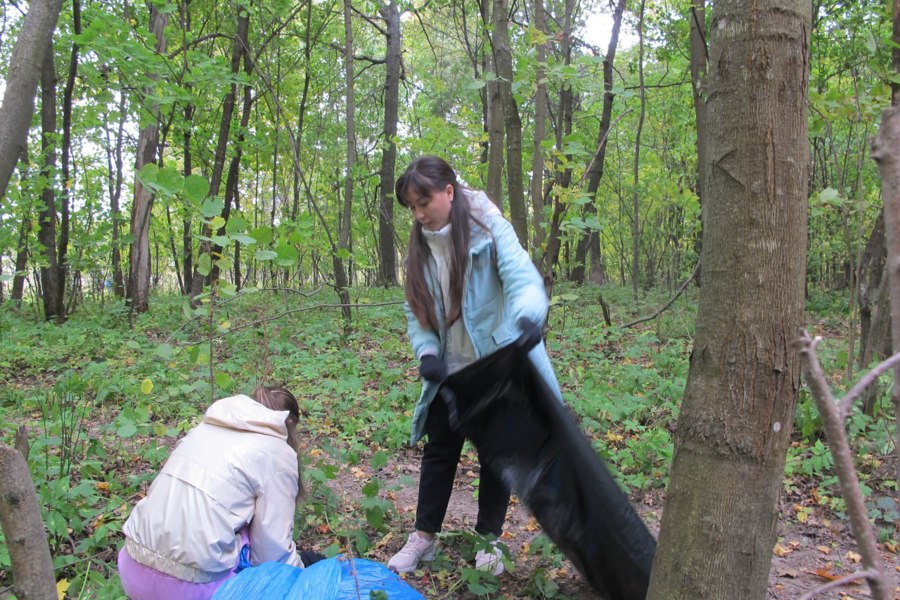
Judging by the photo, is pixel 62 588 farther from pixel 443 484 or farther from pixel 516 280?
pixel 516 280

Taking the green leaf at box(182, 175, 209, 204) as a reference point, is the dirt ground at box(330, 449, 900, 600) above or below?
below

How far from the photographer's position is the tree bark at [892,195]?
71 centimetres

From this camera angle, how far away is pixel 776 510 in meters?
1.35

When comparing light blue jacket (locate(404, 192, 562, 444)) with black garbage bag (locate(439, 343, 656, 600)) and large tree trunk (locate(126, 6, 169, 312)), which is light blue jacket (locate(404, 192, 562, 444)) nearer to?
black garbage bag (locate(439, 343, 656, 600))

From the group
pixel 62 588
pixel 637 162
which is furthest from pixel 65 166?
pixel 637 162

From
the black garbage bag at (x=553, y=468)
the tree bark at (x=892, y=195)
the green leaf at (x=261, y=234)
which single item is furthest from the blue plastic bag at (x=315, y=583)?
the tree bark at (x=892, y=195)

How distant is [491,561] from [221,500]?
1121 mm

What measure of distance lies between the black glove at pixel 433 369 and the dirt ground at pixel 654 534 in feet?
1.97

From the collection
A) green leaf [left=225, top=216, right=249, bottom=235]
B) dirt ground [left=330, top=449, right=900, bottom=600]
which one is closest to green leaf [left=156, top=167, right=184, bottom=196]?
green leaf [left=225, top=216, right=249, bottom=235]

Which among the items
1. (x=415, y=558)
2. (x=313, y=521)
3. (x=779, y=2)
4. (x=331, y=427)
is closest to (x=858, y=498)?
(x=779, y=2)

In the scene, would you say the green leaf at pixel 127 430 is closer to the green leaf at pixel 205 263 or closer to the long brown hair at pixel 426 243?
the green leaf at pixel 205 263

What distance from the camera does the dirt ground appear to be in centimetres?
249

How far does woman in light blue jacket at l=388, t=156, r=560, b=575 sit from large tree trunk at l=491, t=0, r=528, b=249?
268 centimetres

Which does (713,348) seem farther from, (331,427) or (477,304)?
(331,427)
